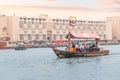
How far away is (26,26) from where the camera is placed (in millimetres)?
167500

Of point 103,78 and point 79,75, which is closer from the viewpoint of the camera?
point 103,78

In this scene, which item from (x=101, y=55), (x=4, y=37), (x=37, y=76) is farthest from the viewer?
(x=4, y=37)

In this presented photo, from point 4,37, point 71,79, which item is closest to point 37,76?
point 71,79

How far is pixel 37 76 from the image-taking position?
36312 mm

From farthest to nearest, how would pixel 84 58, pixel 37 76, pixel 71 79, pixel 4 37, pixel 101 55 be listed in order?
pixel 4 37
pixel 101 55
pixel 84 58
pixel 37 76
pixel 71 79

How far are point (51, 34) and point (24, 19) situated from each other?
59.5ft

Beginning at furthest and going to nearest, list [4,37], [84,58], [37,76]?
[4,37] → [84,58] → [37,76]

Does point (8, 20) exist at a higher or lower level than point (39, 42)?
higher

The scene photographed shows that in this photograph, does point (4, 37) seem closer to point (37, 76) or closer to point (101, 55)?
point (101, 55)

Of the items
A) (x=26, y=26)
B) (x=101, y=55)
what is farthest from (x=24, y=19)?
(x=101, y=55)

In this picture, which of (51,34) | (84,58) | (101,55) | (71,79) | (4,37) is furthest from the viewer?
(51,34)

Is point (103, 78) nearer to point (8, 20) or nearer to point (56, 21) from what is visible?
point (8, 20)

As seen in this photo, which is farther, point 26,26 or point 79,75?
point 26,26

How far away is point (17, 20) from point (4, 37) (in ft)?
30.8
